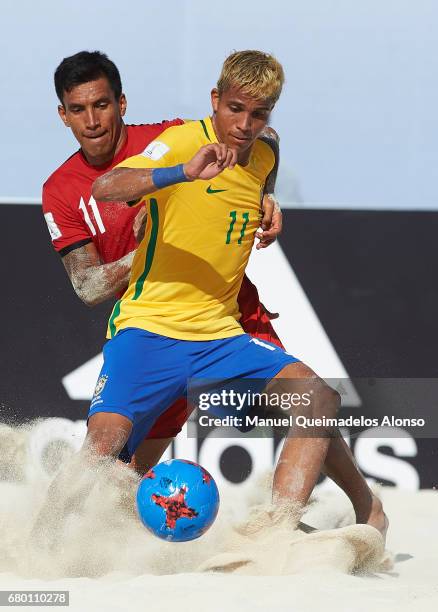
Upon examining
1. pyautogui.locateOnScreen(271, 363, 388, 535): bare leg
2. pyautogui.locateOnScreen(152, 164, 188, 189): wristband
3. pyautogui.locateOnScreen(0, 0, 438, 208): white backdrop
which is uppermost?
pyautogui.locateOnScreen(0, 0, 438, 208): white backdrop

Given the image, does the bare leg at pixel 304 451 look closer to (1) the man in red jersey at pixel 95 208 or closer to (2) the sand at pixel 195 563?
(2) the sand at pixel 195 563

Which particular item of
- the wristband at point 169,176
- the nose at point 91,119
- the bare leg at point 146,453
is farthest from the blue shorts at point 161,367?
the nose at point 91,119

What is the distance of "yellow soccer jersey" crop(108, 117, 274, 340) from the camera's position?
3938 mm

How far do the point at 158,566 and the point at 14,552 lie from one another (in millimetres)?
525

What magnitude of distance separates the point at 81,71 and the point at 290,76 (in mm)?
1911

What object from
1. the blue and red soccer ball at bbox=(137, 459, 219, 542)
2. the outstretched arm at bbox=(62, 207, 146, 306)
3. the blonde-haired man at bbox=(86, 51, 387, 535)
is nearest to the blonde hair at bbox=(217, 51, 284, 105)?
the blonde-haired man at bbox=(86, 51, 387, 535)

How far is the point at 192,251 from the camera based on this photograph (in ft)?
13.0

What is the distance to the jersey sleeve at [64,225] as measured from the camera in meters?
4.37

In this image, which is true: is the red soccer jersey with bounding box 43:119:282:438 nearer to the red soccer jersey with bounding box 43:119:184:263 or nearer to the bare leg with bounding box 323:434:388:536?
the red soccer jersey with bounding box 43:119:184:263

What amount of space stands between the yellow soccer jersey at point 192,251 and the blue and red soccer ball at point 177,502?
59cm

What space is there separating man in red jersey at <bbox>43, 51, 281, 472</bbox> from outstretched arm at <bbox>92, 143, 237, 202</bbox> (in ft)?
2.02

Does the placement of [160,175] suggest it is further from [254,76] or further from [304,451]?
[304,451]

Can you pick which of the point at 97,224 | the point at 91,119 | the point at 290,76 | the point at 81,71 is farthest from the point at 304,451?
the point at 290,76

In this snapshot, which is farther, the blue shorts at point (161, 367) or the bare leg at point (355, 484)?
the bare leg at point (355, 484)
